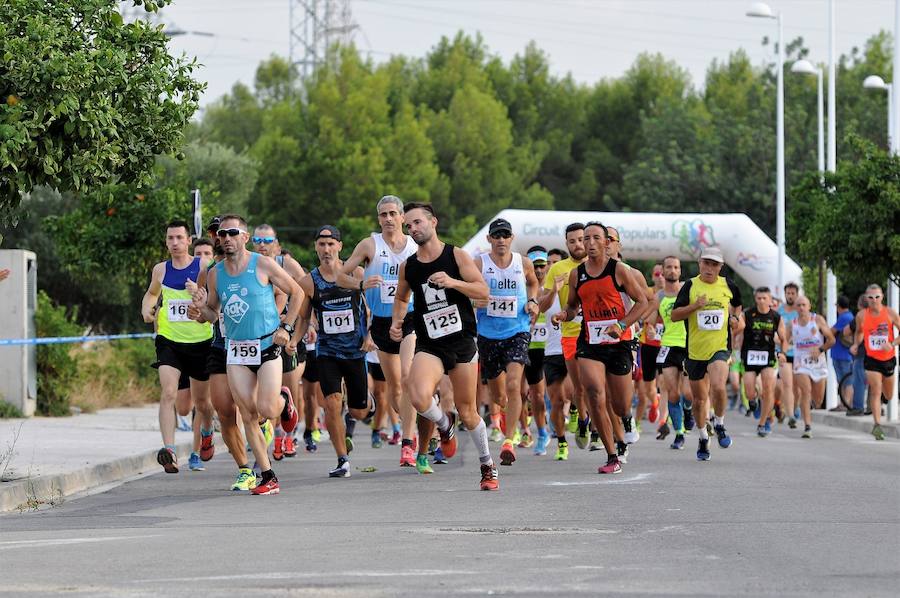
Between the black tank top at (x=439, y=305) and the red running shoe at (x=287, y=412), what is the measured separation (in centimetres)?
311

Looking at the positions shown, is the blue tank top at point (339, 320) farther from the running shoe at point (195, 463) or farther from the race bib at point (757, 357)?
the race bib at point (757, 357)

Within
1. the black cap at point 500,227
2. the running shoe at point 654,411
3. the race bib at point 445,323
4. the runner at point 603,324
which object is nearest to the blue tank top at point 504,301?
the black cap at point 500,227

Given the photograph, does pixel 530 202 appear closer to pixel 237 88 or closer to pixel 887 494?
pixel 237 88

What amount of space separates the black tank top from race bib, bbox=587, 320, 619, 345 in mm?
1928

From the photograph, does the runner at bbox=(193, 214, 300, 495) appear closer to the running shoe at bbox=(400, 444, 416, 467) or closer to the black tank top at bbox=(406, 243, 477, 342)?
the black tank top at bbox=(406, 243, 477, 342)

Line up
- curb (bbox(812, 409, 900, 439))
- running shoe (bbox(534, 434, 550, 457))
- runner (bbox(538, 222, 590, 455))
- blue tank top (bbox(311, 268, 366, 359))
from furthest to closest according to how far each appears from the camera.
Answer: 1. curb (bbox(812, 409, 900, 439))
2. running shoe (bbox(534, 434, 550, 457))
3. runner (bbox(538, 222, 590, 455))
4. blue tank top (bbox(311, 268, 366, 359))

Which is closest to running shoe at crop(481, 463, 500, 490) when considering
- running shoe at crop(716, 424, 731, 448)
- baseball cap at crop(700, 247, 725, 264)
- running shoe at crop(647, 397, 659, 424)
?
baseball cap at crop(700, 247, 725, 264)

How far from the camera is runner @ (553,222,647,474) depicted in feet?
47.8

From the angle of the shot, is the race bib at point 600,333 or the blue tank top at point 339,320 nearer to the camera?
the race bib at point 600,333

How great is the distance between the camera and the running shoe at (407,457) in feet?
50.1

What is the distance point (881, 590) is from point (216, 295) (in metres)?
6.67

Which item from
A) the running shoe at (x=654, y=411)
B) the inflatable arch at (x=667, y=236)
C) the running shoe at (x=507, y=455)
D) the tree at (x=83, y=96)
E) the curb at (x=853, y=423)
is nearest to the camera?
the tree at (x=83, y=96)

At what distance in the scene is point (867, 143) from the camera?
88.8 ft

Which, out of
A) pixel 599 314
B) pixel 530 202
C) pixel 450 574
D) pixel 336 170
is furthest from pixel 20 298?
pixel 530 202
